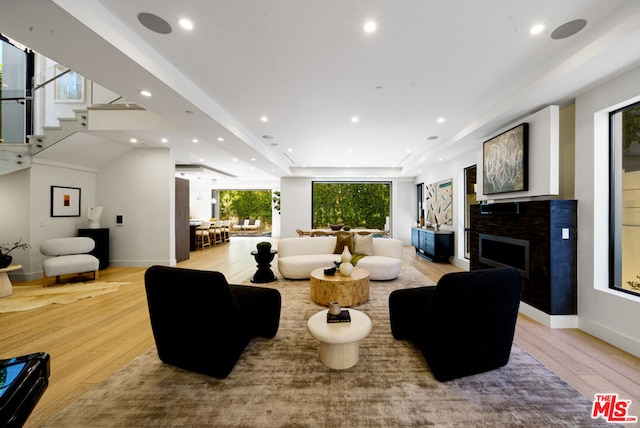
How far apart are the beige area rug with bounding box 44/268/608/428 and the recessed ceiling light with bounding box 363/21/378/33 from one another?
9.38 ft

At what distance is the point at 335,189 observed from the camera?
11297 mm

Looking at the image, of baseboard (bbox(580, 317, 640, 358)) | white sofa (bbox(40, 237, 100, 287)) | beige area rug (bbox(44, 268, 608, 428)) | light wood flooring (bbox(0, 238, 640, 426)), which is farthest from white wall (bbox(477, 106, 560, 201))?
white sofa (bbox(40, 237, 100, 287))

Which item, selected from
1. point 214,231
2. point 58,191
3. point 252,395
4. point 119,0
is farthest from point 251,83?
point 214,231

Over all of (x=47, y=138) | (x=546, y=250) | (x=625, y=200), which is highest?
(x=47, y=138)

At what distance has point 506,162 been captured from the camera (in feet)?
12.2

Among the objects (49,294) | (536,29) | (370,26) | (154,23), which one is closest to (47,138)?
(49,294)

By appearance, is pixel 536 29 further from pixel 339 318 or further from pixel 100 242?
pixel 100 242

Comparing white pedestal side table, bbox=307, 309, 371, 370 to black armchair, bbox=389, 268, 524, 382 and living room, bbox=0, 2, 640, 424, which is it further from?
living room, bbox=0, 2, 640, 424

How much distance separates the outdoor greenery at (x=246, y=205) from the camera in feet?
51.9

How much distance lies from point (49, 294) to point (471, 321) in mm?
5799

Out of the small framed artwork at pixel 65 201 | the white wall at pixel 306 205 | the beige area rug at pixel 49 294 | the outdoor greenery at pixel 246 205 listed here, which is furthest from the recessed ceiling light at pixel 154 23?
the outdoor greenery at pixel 246 205

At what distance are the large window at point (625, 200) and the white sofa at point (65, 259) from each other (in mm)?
7713

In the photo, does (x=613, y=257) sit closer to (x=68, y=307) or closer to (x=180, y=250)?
(x=68, y=307)

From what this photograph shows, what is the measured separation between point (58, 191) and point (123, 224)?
1.31 m
